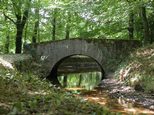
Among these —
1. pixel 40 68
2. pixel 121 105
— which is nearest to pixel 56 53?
pixel 40 68

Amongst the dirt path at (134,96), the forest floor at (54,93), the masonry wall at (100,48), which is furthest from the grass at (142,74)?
the masonry wall at (100,48)

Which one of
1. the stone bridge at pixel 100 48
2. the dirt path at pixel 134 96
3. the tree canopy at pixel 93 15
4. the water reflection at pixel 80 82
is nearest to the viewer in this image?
the dirt path at pixel 134 96

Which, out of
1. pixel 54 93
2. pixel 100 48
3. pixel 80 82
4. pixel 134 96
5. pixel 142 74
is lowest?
pixel 80 82

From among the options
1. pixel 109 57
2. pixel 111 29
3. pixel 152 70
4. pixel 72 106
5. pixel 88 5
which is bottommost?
pixel 72 106

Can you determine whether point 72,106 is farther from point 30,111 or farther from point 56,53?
point 56,53

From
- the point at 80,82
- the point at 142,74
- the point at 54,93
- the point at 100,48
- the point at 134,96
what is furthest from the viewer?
the point at 100,48

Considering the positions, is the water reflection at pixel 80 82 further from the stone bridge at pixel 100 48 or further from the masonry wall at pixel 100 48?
the masonry wall at pixel 100 48

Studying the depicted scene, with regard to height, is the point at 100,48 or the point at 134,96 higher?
the point at 100,48

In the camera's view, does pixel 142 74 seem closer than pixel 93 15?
Yes

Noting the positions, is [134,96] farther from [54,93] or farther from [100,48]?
[100,48]

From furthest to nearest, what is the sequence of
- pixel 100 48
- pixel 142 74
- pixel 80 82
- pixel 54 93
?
pixel 100 48, pixel 80 82, pixel 142 74, pixel 54 93

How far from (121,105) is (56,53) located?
6.96 metres

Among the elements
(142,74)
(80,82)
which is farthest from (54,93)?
(80,82)

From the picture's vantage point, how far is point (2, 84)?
313cm
